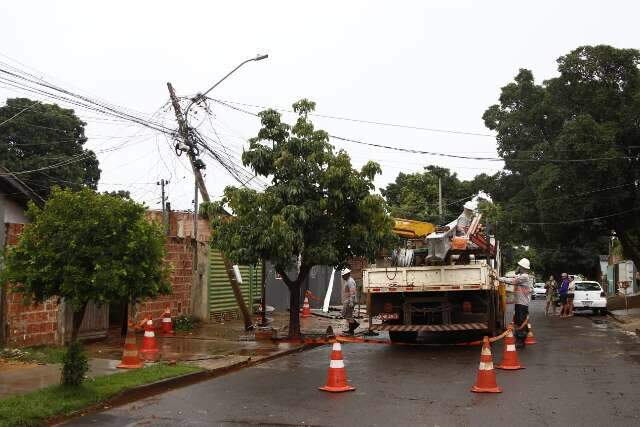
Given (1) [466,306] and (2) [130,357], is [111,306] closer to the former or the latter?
(2) [130,357]

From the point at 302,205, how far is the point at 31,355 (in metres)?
6.07

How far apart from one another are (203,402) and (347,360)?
4604 mm

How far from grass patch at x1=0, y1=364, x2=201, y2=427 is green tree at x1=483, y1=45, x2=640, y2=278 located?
20.6 m

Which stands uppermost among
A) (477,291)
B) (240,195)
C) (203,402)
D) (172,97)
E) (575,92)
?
(575,92)

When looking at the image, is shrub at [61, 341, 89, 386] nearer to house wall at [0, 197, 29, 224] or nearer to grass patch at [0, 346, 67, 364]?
grass patch at [0, 346, 67, 364]

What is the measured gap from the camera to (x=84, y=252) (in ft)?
25.3

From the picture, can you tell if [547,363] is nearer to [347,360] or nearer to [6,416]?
[347,360]

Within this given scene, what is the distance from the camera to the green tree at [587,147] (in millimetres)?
25266

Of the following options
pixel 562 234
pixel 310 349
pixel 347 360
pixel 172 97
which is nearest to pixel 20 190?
pixel 172 97

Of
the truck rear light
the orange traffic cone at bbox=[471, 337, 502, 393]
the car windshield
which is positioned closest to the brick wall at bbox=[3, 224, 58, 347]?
the orange traffic cone at bbox=[471, 337, 502, 393]

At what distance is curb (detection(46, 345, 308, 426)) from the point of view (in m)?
7.62

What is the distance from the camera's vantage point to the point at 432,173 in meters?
51.3

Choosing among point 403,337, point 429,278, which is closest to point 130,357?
point 429,278

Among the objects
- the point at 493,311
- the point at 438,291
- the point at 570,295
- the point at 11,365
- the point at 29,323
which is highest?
the point at 438,291
